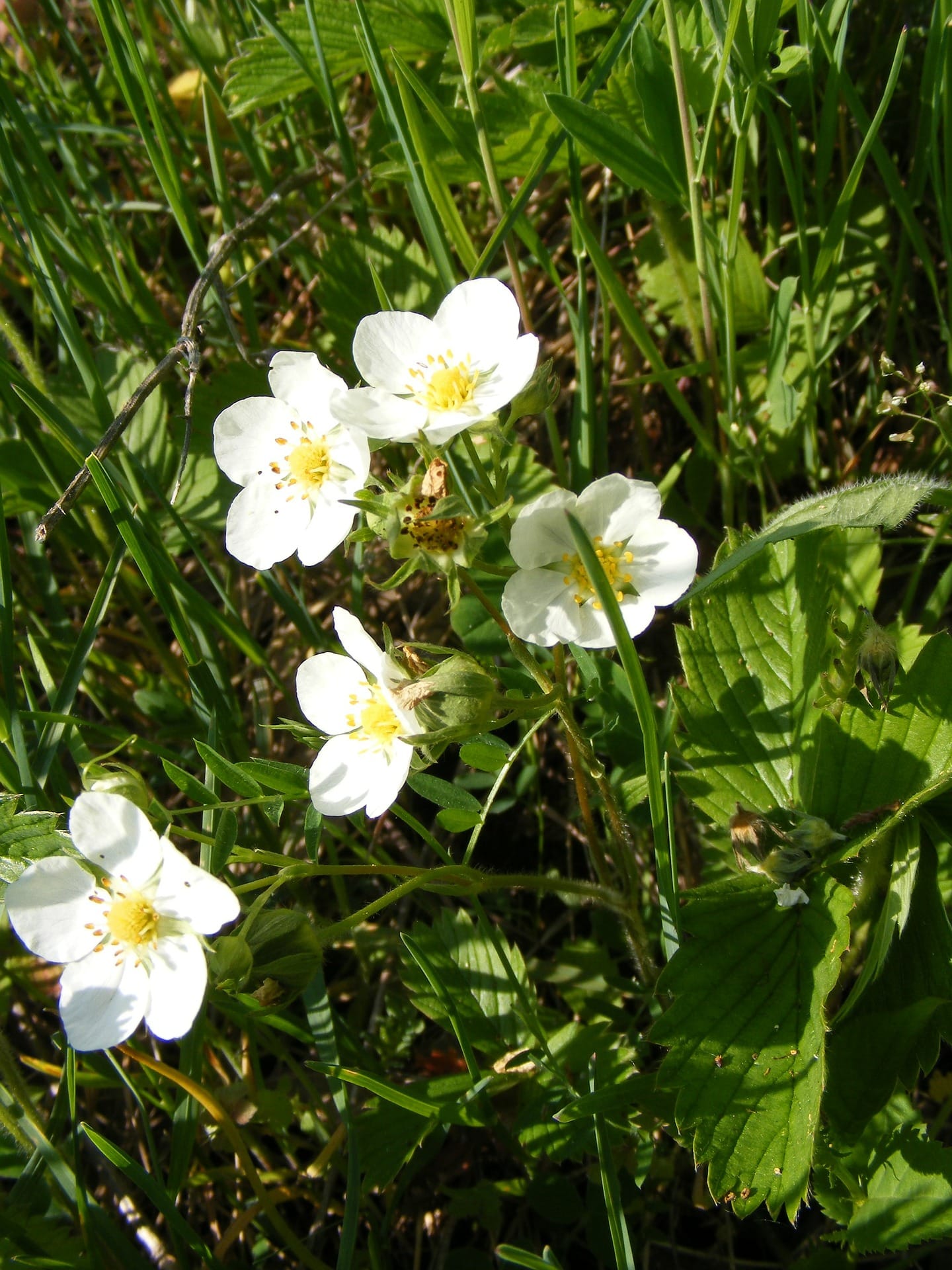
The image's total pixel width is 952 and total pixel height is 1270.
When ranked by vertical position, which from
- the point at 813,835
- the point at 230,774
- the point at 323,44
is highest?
the point at 323,44

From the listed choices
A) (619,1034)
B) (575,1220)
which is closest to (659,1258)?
(575,1220)

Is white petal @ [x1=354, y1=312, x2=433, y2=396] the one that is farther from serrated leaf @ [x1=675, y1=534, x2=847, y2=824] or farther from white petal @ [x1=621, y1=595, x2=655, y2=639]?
serrated leaf @ [x1=675, y1=534, x2=847, y2=824]

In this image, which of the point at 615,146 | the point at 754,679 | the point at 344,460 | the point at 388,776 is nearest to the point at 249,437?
the point at 344,460

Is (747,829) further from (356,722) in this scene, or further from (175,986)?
(175,986)

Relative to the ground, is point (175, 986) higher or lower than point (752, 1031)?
higher

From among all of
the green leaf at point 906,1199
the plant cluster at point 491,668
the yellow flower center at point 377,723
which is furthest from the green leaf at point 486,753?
the green leaf at point 906,1199

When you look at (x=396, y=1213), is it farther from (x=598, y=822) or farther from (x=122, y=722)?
(x=122, y=722)

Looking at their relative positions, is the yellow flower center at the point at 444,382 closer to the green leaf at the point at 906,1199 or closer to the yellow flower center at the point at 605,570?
the yellow flower center at the point at 605,570
